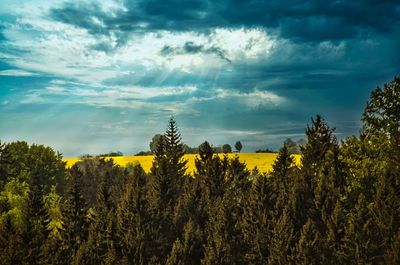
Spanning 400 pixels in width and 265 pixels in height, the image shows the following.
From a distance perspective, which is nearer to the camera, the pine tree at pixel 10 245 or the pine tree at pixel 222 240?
the pine tree at pixel 10 245

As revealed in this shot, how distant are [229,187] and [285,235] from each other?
27.0m

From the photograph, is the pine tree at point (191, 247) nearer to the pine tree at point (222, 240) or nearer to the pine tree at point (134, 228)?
the pine tree at point (222, 240)

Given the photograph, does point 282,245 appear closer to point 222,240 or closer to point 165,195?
point 222,240

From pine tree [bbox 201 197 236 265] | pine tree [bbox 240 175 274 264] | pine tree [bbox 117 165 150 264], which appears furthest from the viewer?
pine tree [bbox 240 175 274 264]

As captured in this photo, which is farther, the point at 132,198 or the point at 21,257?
the point at 132,198

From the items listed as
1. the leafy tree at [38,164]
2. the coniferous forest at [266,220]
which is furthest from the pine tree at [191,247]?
the leafy tree at [38,164]

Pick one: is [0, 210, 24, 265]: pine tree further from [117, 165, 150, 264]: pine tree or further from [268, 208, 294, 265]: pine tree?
[268, 208, 294, 265]: pine tree

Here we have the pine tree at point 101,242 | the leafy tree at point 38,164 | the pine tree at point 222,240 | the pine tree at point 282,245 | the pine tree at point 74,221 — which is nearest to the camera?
the pine tree at point 101,242

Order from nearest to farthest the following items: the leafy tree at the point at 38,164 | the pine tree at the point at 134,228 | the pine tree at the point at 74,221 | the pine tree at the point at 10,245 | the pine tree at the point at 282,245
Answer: the pine tree at the point at 10,245, the pine tree at the point at 282,245, the pine tree at the point at 134,228, the pine tree at the point at 74,221, the leafy tree at the point at 38,164

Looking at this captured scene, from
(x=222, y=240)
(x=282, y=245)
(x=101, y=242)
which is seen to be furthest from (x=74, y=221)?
(x=282, y=245)

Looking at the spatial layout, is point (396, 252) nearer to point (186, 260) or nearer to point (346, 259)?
point (346, 259)

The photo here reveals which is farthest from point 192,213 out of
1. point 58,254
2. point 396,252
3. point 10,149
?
point 10,149

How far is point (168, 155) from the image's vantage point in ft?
296

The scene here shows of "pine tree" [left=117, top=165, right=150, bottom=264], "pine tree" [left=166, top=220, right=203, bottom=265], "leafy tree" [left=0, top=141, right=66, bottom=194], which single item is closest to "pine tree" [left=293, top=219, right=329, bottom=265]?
"pine tree" [left=166, top=220, right=203, bottom=265]
